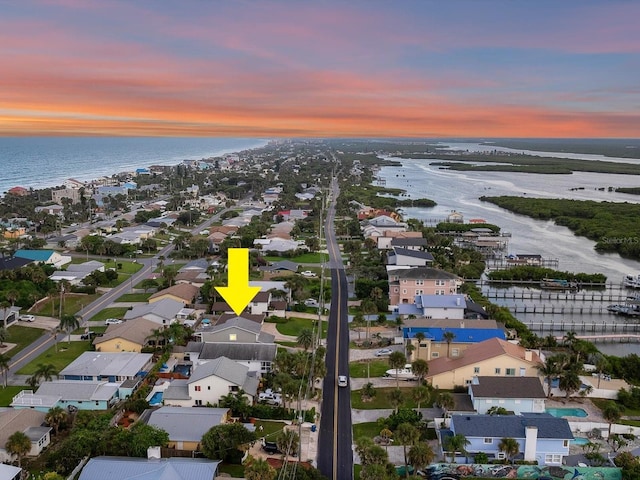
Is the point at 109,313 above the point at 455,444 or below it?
below

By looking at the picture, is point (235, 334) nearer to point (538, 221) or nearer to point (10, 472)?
point (10, 472)

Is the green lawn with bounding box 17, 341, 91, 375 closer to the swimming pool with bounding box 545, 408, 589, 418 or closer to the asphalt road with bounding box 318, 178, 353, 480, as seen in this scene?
the asphalt road with bounding box 318, 178, 353, 480

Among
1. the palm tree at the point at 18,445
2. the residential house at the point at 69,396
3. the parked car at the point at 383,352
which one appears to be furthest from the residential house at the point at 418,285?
the palm tree at the point at 18,445

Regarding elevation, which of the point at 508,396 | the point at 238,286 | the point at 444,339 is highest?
the point at 238,286

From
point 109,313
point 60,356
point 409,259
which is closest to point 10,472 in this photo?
point 60,356

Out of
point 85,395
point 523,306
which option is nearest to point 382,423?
point 85,395

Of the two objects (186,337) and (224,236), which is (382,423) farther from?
(224,236)

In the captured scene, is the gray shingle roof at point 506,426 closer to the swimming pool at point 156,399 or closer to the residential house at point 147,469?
the residential house at point 147,469
